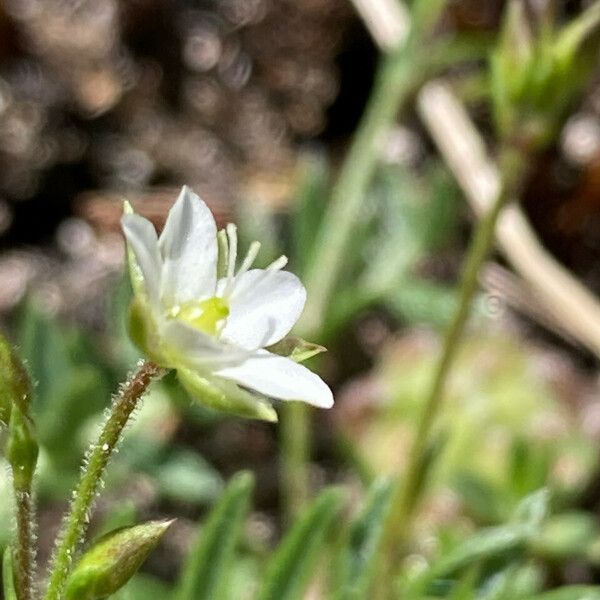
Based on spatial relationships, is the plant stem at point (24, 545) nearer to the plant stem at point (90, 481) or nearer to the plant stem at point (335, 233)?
the plant stem at point (90, 481)

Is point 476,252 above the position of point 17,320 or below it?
above

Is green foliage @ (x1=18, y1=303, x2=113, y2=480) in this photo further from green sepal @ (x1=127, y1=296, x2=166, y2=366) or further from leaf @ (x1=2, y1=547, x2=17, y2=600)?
green sepal @ (x1=127, y1=296, x2=166, y2=366)

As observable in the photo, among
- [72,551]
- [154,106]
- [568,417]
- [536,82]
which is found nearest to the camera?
[72,551]

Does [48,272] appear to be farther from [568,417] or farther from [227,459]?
[568,417]

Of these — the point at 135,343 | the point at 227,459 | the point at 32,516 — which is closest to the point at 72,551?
the point at 32,516

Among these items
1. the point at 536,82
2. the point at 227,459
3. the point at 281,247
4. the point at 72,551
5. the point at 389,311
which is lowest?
the point at 227,459

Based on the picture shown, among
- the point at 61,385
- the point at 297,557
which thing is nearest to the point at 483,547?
the point at 297,557

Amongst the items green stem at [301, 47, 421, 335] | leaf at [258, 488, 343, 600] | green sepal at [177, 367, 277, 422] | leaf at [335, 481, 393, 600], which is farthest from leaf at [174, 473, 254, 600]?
green stem at [301, 47, 421, 335]
